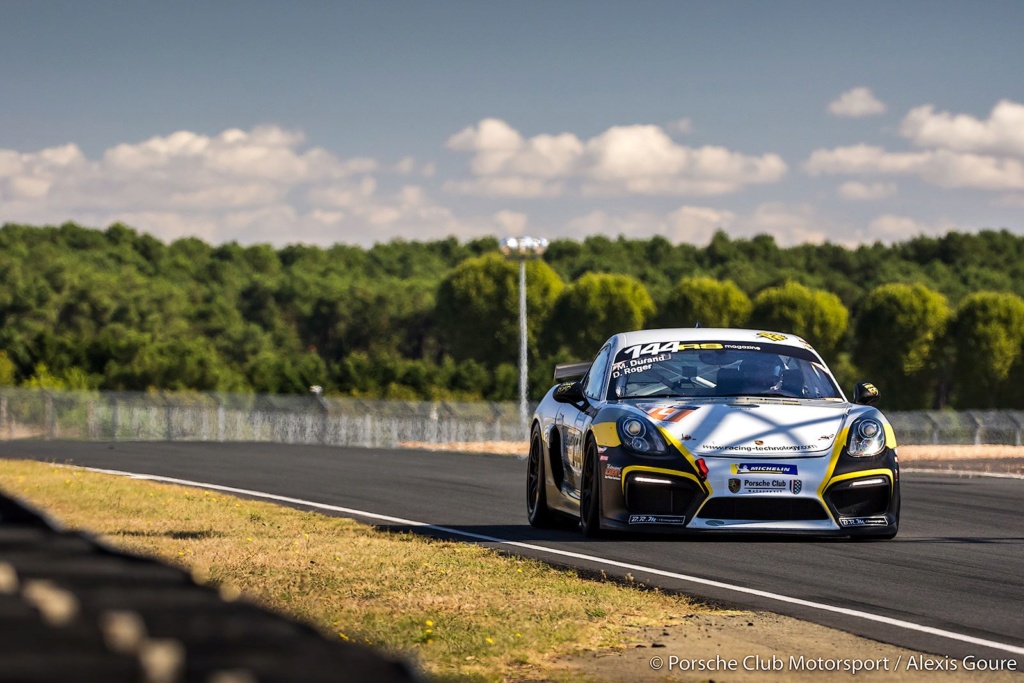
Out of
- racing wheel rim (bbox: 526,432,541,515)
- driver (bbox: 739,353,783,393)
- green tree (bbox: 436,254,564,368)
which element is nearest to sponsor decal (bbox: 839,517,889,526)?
driver (bbox: 739,353,783,393)

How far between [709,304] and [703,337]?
338ft

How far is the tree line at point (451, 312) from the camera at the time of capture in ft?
315

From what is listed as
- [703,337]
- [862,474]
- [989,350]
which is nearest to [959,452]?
[703,337]

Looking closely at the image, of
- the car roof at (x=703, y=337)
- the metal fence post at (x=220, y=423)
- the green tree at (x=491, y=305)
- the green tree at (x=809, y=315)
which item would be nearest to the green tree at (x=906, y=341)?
the green tree at (x=809, y=315)

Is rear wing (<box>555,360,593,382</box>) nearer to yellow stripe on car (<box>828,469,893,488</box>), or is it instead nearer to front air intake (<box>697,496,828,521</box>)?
front air intake (<box>697,496,828,521</box>)

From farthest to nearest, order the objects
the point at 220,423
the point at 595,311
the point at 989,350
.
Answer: the point at 595,311
the point at 989,350
the point at 220,423

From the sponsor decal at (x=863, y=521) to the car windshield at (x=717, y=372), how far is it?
54.1 inches

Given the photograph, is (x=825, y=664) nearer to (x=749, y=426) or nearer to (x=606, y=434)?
(x=749, y=426)

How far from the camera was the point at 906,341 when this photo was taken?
329 feet

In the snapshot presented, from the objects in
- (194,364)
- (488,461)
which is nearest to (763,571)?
(488,461)

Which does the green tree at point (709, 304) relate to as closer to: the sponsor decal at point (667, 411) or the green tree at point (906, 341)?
the green tree at point (906, 341)

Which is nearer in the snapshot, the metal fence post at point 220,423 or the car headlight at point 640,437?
the car headlight at point 640,437

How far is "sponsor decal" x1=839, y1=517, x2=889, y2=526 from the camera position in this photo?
35.7ft

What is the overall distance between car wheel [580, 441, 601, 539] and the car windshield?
0.80 m
